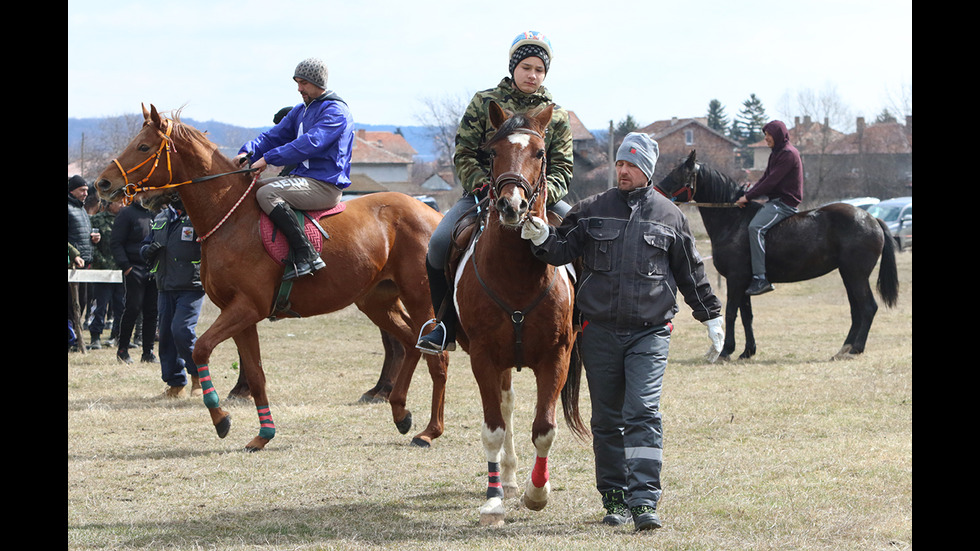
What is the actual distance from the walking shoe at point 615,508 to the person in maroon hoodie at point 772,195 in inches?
327

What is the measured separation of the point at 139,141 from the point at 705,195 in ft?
26.7

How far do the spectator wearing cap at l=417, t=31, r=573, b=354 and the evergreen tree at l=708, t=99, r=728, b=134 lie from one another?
103059mm

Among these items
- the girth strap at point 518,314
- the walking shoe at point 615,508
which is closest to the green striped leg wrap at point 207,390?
the girth strap at point 518,314

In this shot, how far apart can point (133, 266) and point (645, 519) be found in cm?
992

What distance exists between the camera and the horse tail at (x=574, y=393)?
6.64m

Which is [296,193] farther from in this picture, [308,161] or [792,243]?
[792,243]

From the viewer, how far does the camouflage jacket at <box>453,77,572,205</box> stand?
20.5 feet

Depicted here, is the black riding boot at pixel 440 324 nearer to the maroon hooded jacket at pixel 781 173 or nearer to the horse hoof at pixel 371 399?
the horse hoof at pixel 371 399

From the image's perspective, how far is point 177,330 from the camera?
33.9ft

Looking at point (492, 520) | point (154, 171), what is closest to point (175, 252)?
point (154, 171)

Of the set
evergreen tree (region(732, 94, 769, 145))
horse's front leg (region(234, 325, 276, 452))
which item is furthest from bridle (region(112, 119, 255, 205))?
evergreen tree (region(732, 94, 769, 145))

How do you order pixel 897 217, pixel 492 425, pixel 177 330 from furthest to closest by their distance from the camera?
1. pixel 897 217
2. pixel 177 330
3. pixel 492 425

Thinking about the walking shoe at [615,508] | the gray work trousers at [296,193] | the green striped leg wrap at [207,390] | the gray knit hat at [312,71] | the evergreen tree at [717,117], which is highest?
the evergreen tree at [717,117]

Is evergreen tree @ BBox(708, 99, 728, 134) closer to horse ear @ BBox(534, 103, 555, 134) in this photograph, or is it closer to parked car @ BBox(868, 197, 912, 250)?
parked car @ BBox(868, 197, 912, 250)
